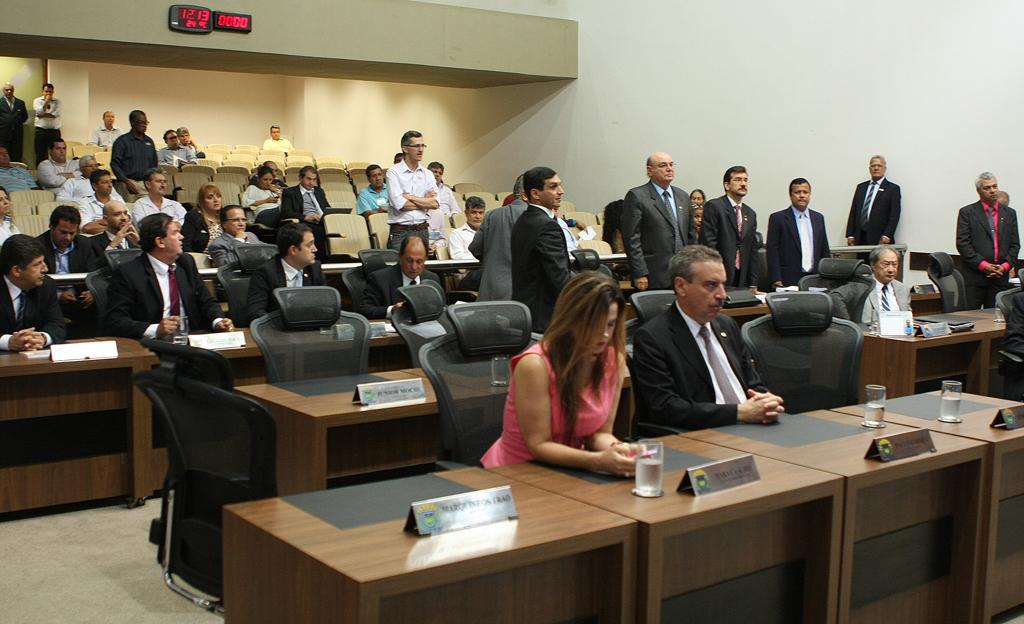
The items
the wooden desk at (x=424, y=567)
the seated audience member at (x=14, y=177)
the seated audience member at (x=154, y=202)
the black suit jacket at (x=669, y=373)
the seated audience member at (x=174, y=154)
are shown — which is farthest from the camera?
the seated audience member at (x=174, y=154)

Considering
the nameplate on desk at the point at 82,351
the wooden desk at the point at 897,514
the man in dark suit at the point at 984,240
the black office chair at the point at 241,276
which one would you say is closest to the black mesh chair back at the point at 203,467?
the wooden desk at the point at 897,514

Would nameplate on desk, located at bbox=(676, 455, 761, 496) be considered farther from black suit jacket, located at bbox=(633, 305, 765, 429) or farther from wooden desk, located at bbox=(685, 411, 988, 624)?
black suit jacket, located at bbox=(633, 305, 765, 429)

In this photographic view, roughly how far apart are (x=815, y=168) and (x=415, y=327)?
273 inches

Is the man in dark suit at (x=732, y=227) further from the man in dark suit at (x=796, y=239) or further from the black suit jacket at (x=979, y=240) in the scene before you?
the black suit jacket at (x=979, y=240)

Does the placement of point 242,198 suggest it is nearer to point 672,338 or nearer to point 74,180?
point 74,180

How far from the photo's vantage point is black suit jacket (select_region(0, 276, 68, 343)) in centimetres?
438

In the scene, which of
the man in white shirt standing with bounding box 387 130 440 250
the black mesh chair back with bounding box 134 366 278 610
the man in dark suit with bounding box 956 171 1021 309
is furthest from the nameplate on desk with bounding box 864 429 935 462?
the man in dark suit with bounding box 956 171 1021 309

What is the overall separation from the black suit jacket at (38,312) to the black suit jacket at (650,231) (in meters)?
3.38

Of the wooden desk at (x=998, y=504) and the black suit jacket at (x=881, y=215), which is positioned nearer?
the wooden desk at (x=998, y=504)

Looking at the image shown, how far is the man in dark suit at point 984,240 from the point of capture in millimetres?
7941

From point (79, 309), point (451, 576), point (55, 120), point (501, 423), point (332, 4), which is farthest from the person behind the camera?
point (55, 120)

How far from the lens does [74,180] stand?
9883 mm

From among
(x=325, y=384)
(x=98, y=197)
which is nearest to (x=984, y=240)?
(x=325, y=384)

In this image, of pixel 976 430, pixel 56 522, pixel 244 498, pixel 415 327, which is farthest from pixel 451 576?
pixel 56 522
